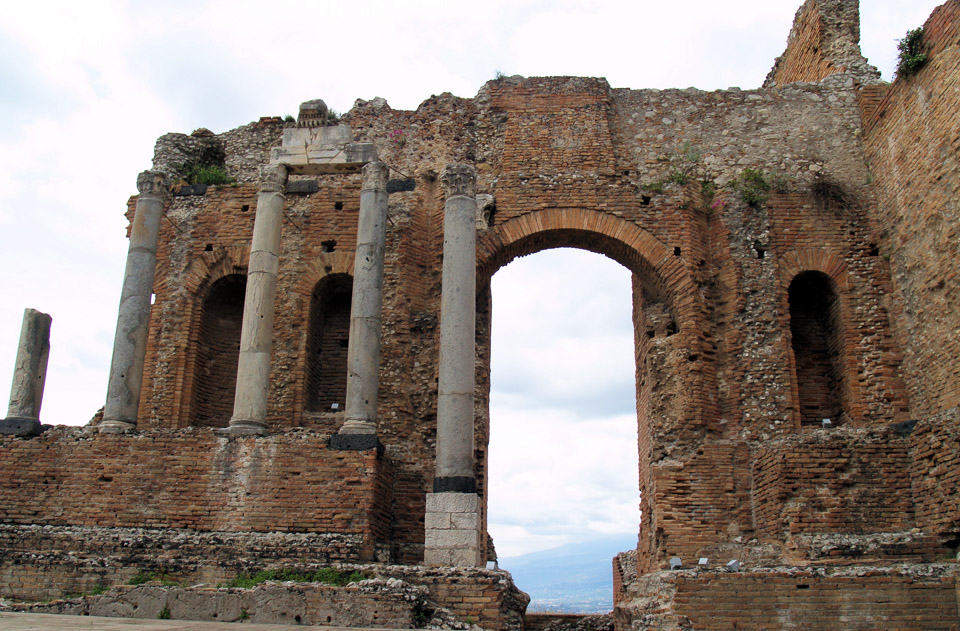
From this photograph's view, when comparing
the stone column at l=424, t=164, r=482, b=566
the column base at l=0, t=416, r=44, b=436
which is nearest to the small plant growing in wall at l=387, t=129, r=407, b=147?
the stone column at l=424, t=164, r=482, b=566

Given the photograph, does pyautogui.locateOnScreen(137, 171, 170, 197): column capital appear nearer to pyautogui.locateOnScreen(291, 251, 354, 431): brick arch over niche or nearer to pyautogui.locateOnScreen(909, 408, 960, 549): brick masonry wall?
pyautogui.locateOnScreen(291, 251, 354, 431): brick arch over niche

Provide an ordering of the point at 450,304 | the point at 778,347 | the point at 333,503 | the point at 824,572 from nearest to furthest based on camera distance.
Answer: the point at 824,572 → the point at 333,503 → the point at 450,304 → the point at 778,347

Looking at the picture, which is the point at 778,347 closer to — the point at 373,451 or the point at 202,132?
the point at 373,451

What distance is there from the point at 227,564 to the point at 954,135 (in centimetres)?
1186

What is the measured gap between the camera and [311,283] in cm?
1617

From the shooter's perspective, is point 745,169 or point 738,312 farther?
point 745,169

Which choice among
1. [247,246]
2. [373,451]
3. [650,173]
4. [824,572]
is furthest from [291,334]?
[824,572]

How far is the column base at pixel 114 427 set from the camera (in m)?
13.3

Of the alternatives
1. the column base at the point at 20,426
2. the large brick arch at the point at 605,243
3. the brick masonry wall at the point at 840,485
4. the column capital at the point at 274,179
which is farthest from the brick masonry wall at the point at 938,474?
the column base at the point at 20,426

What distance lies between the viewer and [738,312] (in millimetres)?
15289

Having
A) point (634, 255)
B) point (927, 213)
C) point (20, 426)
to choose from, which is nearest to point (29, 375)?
point (20, 426)

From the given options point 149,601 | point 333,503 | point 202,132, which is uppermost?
point 202,132

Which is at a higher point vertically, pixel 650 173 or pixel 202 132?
pixel 202 132

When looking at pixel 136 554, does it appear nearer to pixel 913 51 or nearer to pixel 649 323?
pixel 649 323
